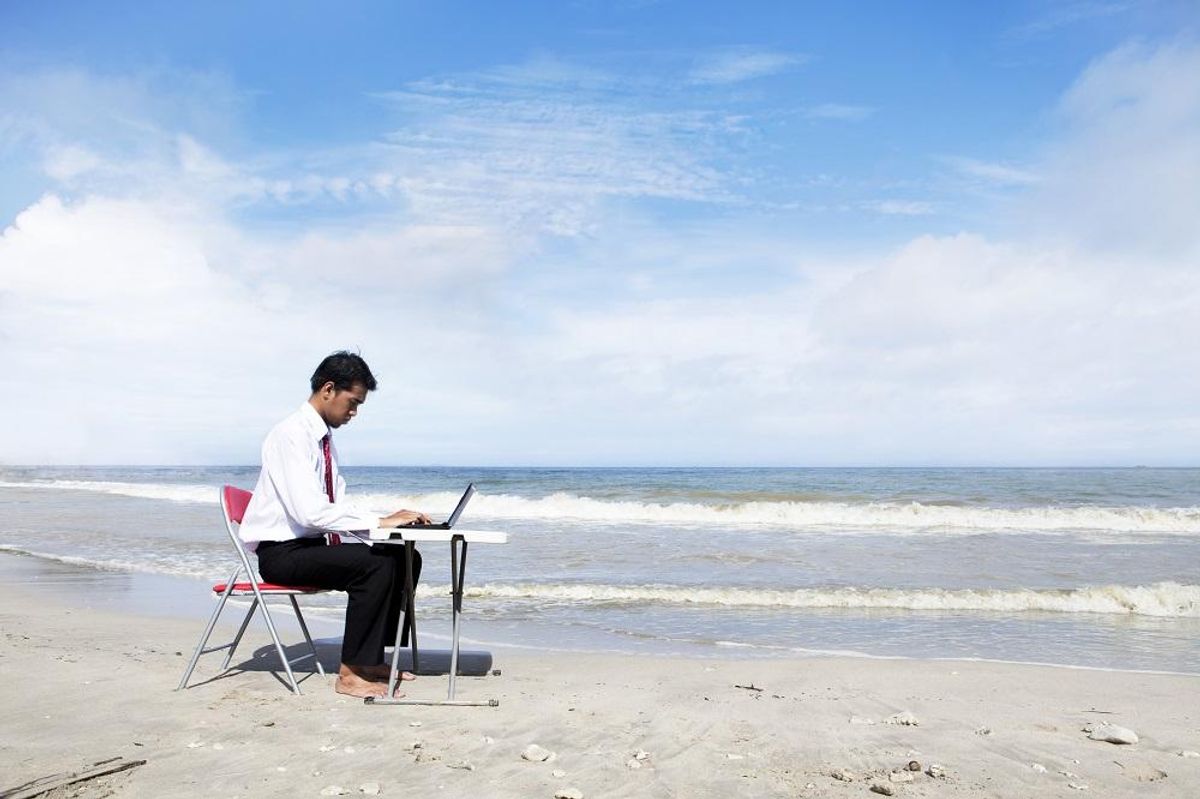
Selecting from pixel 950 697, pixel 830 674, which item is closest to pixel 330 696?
pixel 830 674

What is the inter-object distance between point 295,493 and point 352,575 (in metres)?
0.50

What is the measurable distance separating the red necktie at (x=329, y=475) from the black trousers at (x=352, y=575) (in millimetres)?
140

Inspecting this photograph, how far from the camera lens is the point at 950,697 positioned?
15.6 feet

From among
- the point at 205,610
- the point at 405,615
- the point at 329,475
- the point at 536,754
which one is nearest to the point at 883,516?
the point at 205,610

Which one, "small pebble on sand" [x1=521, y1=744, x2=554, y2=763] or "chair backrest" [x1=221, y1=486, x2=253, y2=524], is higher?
"chair backrest" [x1=221, y1=486, x2=253, y2=524]

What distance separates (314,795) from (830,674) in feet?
10.5

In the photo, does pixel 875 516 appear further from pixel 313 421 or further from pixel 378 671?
pixel 313 421

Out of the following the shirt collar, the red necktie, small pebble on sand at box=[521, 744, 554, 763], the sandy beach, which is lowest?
the sandy beach

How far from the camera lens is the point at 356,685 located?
461 centimetres

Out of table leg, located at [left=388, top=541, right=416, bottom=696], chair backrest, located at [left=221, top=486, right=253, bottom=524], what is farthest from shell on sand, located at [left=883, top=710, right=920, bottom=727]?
chair backrest, located at [left=221, top=486, right=253, bottom=524]

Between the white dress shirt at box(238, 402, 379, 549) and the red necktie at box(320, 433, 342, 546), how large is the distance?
0.15ft

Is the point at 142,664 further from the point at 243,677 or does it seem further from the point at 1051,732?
the point at 1051,732

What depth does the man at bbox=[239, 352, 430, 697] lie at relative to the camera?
4.53 m

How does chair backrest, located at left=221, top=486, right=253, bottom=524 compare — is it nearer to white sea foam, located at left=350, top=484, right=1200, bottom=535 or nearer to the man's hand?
the man's hand
